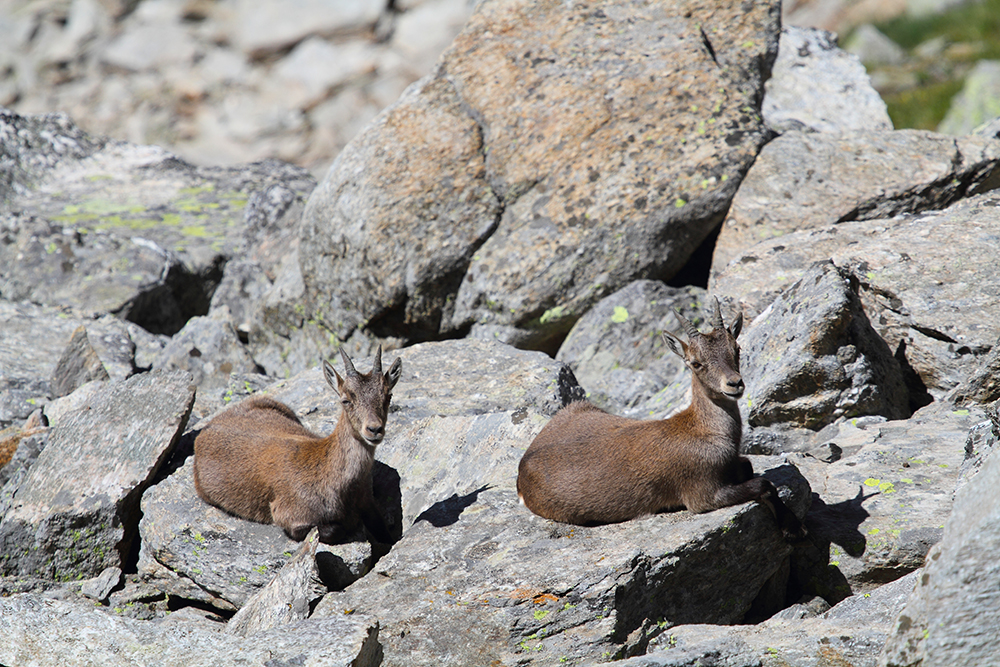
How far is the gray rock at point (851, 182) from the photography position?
413 inches

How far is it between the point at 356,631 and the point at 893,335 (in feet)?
20.3

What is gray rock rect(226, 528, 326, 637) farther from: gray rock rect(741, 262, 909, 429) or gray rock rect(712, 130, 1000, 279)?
gray rock rect(712, 130, 1000, 279)

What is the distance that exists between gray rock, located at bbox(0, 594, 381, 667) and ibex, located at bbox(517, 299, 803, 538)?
201 cm

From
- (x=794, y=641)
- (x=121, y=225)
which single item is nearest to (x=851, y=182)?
(x=794, y=641)

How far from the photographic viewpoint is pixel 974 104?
21.1 m

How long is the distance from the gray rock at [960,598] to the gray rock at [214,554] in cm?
439

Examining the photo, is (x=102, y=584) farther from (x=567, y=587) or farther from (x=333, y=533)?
(x=567, y=587)

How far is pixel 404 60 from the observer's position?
3055 cm

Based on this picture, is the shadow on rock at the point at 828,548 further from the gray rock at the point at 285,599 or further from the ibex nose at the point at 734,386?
the gray rock at the point at 285,599

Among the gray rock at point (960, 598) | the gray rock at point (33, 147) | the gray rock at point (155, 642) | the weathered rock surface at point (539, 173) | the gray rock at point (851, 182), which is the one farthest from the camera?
the gray rock at point (33, 147)

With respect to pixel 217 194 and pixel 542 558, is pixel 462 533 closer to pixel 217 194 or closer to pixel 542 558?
pixel 542 558

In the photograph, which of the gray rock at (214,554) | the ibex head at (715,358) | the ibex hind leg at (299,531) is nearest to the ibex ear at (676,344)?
the ibex head at (715,358)

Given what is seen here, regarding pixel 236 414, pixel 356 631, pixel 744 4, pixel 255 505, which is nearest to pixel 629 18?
pixel 744 4

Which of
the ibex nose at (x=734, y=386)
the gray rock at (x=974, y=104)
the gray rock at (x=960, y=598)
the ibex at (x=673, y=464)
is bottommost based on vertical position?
the gray rock at (x=974, y=104)
